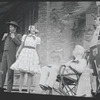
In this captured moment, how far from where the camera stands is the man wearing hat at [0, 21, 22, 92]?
17.6ft

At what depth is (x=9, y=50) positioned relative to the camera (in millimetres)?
5484

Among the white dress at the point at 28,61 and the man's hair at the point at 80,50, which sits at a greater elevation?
the man's hair at the point at 80,50

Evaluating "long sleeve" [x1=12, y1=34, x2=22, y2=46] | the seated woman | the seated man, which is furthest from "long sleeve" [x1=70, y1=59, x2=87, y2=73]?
"long sleeve" [x1=12, y1=34, x2=22, y2=46]

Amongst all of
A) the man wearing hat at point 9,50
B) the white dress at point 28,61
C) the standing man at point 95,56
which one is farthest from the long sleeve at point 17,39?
the standing man at point 95,56

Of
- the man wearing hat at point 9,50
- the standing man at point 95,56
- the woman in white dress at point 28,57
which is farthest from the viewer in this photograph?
the man wearing hat at point 9,50

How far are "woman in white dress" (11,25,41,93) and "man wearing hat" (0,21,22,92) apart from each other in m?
0.10

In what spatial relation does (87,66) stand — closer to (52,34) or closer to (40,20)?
(52,34)

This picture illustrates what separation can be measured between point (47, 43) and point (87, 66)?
0.79m

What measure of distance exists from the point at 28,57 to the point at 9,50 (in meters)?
0.43

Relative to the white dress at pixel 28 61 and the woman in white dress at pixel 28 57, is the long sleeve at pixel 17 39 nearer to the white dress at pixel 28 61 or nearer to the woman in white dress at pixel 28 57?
the woman in white dress at pixel 28 57

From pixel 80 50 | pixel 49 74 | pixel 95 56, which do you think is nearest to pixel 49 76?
pixel 49 74

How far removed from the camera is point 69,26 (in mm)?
5320

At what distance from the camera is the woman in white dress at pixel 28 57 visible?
526 cm

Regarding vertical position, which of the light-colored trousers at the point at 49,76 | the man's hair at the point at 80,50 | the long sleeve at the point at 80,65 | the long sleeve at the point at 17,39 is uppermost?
the long sleeve at the point at 17,39
